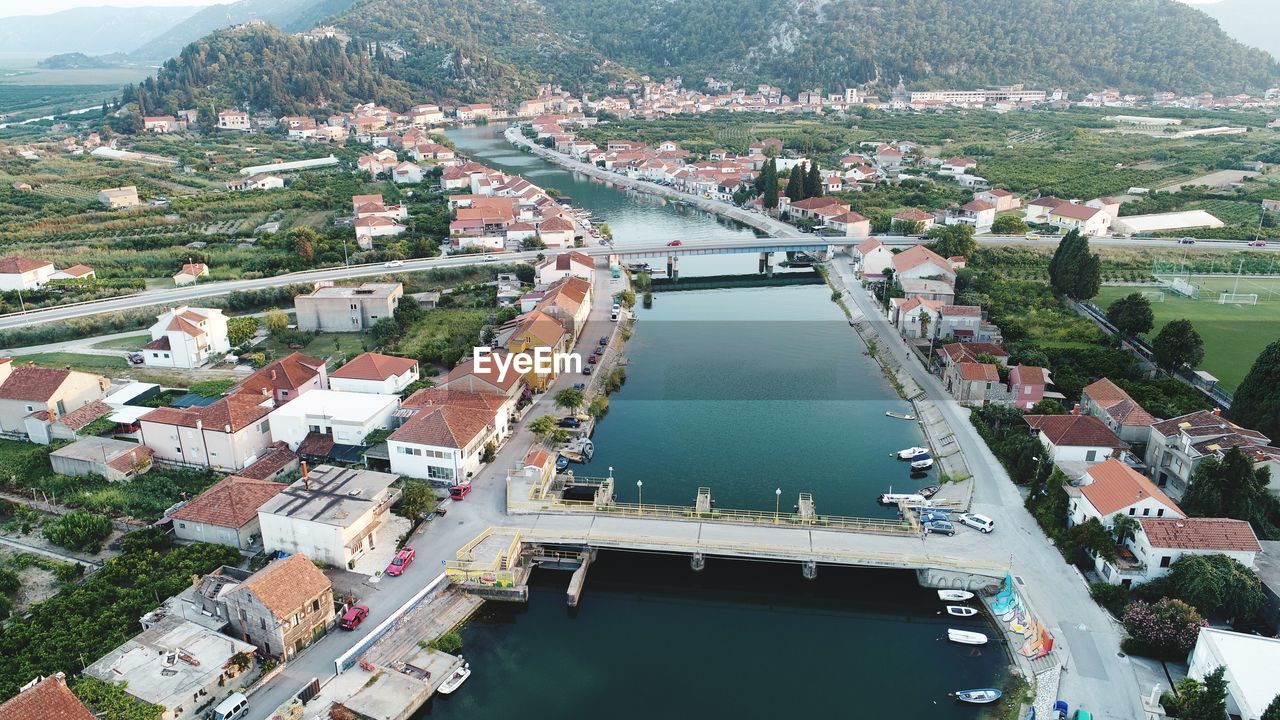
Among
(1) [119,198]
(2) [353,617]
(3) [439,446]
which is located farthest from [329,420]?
(1) [119,198]

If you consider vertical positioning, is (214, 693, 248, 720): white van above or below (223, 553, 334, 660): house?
below

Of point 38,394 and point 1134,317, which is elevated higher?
point 1134,317

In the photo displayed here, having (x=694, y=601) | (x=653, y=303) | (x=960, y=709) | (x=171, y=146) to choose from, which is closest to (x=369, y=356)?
(x=694, y=601)

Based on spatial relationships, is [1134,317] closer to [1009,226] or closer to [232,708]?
[1009,226]

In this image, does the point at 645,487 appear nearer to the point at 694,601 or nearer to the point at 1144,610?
the point at 694,601

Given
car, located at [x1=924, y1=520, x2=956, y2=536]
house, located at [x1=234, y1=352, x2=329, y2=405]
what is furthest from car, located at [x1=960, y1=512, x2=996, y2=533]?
house, located at [x1=234, y1=352, x2=329, y2=405]

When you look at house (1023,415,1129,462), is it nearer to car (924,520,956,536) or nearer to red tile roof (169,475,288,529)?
car (924,520,956,536)
